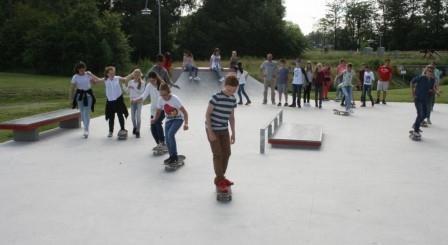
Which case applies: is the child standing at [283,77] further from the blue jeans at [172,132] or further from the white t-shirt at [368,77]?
the blue jeans at [172,132]

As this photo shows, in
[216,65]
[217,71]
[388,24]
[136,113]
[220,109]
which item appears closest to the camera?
[220,109]

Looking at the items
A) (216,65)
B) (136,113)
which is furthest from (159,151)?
(216,65)

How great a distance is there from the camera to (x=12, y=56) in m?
43.4

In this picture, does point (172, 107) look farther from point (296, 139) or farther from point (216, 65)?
point (216, 65)

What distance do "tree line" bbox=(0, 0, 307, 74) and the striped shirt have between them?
34.6 meters

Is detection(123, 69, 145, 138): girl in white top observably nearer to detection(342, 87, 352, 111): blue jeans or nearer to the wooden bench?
the wooden bench

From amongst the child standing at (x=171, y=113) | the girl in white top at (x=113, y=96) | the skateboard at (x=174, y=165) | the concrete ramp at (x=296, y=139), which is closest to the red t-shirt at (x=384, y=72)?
the concrete ramp at (x=296, y=139)

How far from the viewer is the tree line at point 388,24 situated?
7238 centimetres

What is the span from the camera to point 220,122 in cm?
567

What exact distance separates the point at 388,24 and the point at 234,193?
80065 millimetres

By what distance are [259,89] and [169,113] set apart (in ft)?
47.0

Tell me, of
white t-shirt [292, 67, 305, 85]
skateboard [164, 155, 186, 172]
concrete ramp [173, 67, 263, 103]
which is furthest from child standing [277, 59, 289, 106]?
skateboard [164, 155, 186, 172]

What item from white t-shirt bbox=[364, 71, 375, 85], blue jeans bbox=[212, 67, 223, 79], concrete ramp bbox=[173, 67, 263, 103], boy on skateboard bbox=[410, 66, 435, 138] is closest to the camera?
boy on skateboard bbox=[410, 66, 435, 138]

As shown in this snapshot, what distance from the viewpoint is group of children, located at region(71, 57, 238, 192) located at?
223 inches
